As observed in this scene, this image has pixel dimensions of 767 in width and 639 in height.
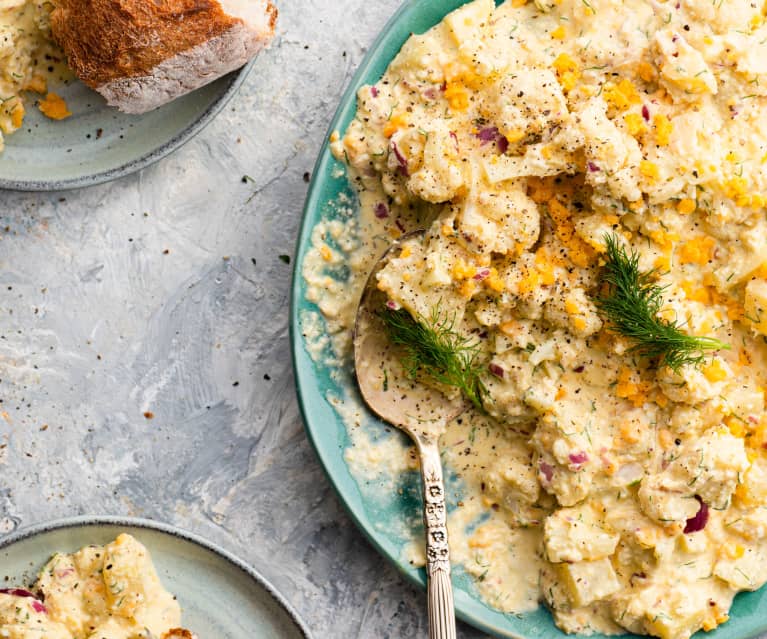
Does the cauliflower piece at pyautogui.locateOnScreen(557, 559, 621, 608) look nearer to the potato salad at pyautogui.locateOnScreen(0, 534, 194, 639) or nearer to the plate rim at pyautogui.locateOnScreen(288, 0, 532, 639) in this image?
the plate rim at pyautogui.locateOnScreen(288, 0, 532, 639)

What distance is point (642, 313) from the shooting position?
2.34 m

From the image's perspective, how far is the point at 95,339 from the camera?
9.11ft

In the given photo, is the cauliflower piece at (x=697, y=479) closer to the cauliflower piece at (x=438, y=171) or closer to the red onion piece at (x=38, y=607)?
the cauliflower piece at (x=438, y=171)

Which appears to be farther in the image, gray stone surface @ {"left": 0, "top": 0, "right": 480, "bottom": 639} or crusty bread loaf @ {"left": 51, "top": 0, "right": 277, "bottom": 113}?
gray stone surface @ {"left": 0, "top": 0, "right": 480, "bottom": 639}

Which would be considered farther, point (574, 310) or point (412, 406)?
point (412, 406)

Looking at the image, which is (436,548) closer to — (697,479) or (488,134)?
(697,479)

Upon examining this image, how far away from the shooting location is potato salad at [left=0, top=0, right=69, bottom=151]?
251cm

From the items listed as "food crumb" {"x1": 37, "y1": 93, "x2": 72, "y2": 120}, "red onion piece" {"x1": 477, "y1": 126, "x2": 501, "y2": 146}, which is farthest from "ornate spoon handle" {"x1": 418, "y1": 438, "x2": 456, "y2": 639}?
"food crumb" {"x1": 37, "y1": 93, "x2": 72, "y2": 120}

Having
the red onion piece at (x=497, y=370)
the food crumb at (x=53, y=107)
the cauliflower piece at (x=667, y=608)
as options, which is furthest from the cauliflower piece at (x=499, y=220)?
the food crumb at (x=53, y=107)

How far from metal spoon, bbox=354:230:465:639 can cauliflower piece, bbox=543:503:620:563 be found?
0.31 meters

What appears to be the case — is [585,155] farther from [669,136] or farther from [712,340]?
[712,340]

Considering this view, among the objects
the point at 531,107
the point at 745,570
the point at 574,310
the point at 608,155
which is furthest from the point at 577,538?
the point at 531,107

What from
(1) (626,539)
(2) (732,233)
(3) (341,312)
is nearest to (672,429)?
(1) (626,539)

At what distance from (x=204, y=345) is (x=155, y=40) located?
0.93m
